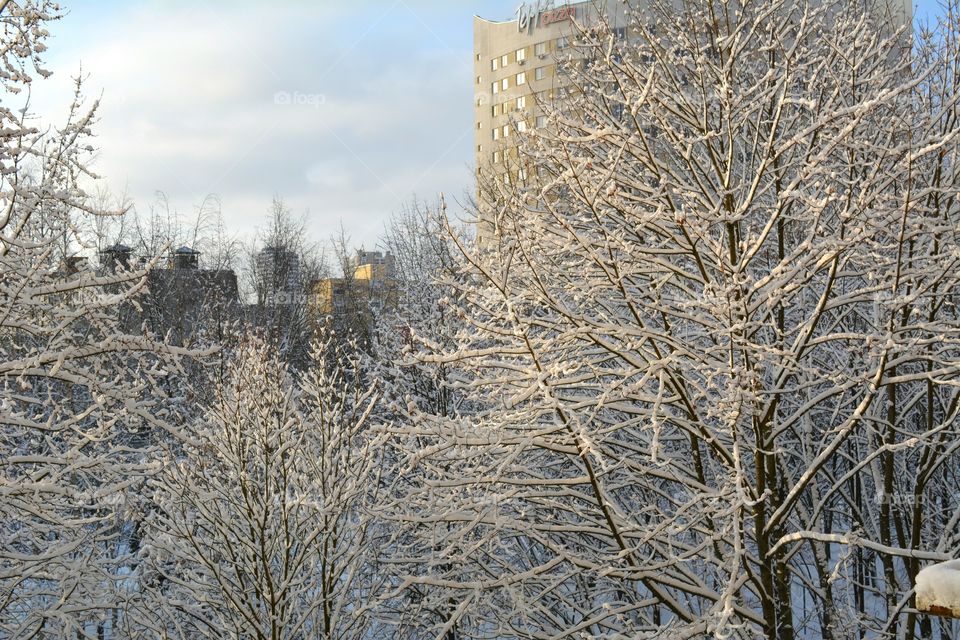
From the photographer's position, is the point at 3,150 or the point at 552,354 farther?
the point at 552,354

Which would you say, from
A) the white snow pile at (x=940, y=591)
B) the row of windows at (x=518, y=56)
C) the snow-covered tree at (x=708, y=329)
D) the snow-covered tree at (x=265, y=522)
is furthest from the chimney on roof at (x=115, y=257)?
the row of windows at (x=518, y=56)

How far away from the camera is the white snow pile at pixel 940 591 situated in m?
2.54

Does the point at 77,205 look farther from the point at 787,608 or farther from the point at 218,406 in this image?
the point at 787,608

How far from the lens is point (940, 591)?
102 inches

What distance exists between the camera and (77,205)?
20.6 feet

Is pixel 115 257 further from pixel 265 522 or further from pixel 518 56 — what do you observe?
pixel 518 56

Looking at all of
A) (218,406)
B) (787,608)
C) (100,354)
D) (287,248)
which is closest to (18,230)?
(100,354)

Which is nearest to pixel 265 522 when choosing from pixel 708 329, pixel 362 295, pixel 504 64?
pixel 708 329

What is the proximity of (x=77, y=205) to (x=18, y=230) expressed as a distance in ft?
3.38

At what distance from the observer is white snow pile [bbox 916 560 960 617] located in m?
2.54

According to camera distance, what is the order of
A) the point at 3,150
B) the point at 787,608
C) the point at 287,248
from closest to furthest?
the point at 787,608
the point at 3,150
the point at 287,248

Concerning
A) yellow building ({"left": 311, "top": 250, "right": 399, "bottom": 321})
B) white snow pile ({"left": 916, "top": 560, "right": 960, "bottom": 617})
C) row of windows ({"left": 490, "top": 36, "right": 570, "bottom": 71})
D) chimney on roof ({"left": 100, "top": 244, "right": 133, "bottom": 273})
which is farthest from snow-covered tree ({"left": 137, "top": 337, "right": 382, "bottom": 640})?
row of windows ({"left": 490, "top": 36, "right": 570, "bottom": 71})

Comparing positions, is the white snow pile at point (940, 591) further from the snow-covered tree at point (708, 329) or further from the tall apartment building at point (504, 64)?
the tall apartment building at point (504, 64)

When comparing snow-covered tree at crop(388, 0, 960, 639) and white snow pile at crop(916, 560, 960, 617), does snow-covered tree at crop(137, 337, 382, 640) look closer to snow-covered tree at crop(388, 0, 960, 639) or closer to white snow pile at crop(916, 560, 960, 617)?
snow-covered tree at crop(388, 0, 960, 639)
